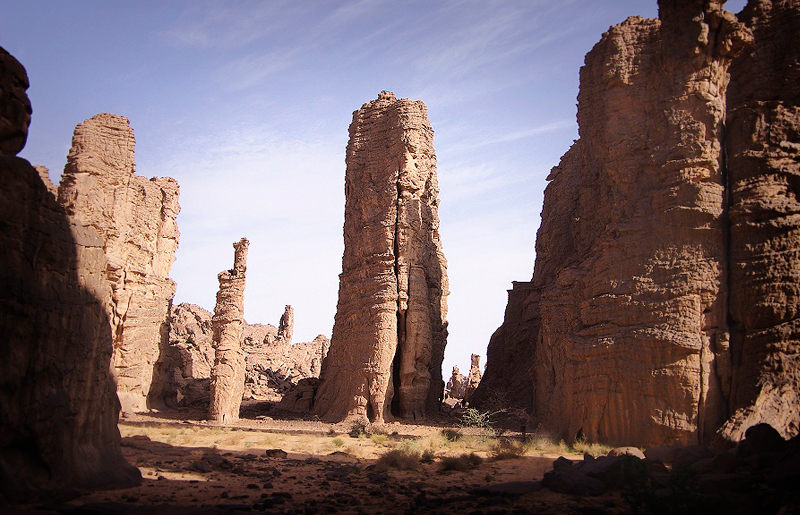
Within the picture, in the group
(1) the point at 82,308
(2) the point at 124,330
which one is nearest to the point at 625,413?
(1) the point at 82,308

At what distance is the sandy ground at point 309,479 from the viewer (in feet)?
30.2

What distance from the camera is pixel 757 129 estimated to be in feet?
50.0

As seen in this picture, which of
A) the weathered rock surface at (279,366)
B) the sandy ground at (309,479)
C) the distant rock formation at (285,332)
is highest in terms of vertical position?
the distant rock formation at (285,332)

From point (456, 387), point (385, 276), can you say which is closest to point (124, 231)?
point (385, 276)

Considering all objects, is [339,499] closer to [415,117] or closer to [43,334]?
[43,334]

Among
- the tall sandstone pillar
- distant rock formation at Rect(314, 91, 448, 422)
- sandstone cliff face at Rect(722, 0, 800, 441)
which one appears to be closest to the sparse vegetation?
sandstone cliff face at Rect(722, 0, 800, 441)

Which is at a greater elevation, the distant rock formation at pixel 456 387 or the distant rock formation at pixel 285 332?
the distant rock formation at pixel 285 332

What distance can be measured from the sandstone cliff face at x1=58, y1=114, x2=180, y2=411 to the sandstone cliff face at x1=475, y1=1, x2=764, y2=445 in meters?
15.5

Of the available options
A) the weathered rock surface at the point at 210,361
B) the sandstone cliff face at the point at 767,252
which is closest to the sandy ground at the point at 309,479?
the sandstone cliff face at the point at 767,252

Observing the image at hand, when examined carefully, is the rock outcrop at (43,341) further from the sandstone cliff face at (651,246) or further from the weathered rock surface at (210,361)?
the weathered rock surface at (210,361)

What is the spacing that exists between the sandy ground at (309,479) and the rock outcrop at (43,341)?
526 mm

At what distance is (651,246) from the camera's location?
1574cm

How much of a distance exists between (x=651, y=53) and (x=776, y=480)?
12.1 metres

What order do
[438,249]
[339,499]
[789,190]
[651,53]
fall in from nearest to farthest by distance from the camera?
[339,499], [789,190], [651,53], [438,249]
